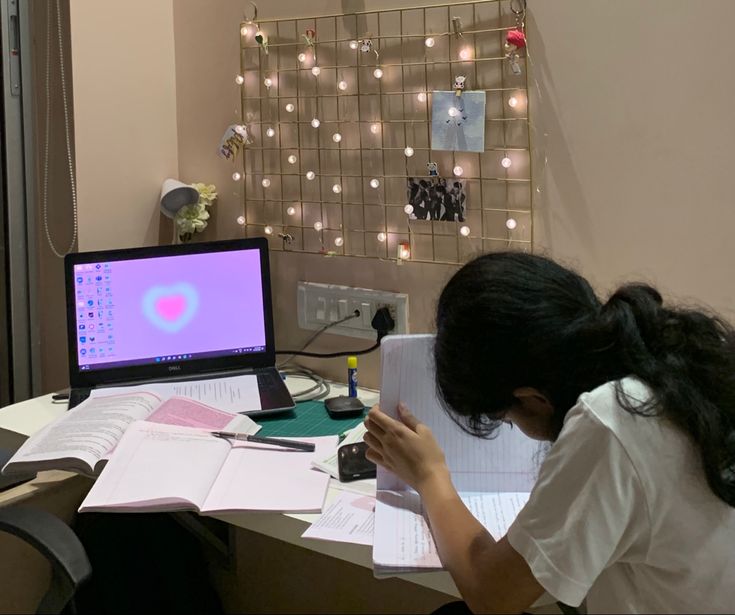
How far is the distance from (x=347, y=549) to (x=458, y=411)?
0.26 meters

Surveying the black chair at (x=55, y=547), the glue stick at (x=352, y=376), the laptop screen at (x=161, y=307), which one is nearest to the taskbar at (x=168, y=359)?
the laptop screen at (x=161, y=307)

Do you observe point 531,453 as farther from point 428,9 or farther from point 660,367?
point 428,9

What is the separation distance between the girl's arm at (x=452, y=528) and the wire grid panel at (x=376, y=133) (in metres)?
0.53

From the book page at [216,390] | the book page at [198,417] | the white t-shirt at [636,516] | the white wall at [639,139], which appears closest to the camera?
the white t-shirt at [636,516]

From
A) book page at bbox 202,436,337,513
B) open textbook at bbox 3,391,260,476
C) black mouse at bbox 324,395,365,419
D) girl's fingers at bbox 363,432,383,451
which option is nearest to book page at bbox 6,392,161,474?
open textbook at bbox 3,391,260,476

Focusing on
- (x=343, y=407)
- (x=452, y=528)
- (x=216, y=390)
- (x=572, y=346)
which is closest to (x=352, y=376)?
(x=343, y=407)

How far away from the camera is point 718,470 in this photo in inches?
31.3

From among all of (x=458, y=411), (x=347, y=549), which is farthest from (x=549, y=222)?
(x=347, y=549)

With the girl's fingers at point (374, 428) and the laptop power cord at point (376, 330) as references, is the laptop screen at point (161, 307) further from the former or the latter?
the girl's fingers at point (374, 428)

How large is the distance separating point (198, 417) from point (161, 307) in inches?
13.3

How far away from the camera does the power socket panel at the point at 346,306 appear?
1.66 metres

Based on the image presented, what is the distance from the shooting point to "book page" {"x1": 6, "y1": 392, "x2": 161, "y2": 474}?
48.8 inches

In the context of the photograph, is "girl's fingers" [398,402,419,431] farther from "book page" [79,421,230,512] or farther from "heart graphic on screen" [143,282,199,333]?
"heart graphic on screen" [143,282,199,333]

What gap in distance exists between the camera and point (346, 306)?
1.73 metres
